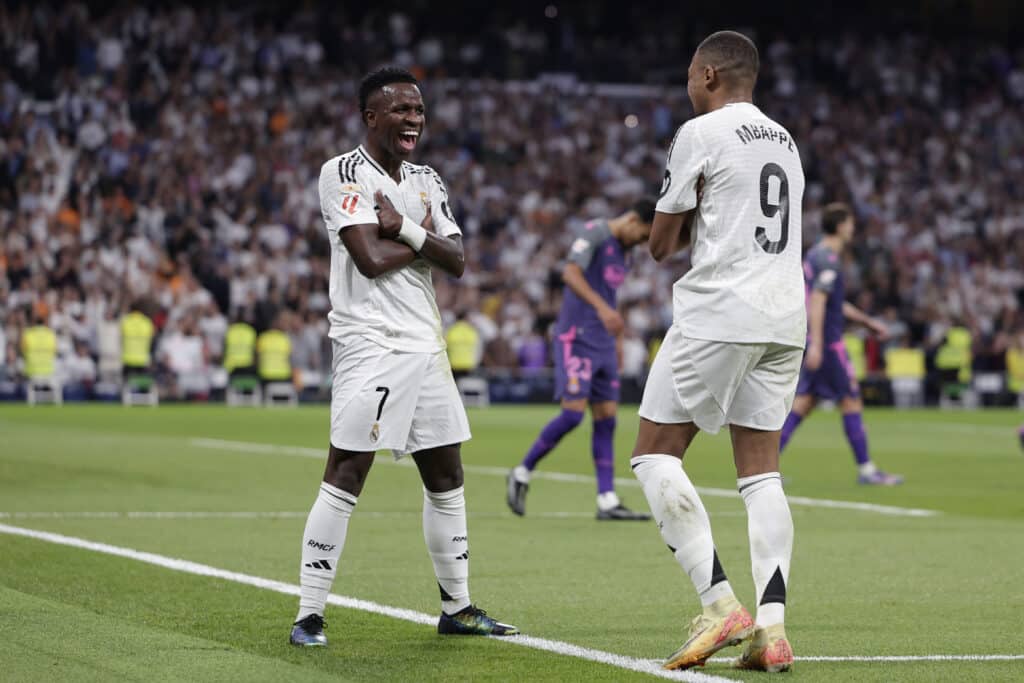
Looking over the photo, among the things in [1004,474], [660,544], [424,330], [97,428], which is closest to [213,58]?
[97,428]

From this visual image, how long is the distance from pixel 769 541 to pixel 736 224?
4.02ft

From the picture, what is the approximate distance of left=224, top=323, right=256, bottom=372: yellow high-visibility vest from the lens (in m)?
32.9

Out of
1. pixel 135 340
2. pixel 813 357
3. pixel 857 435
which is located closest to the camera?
pixel 813 357

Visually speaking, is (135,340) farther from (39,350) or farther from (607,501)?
(607,501)

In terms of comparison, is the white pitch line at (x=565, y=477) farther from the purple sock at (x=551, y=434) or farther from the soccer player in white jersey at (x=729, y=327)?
the soccer player in white jersey at (x=729, y=327)

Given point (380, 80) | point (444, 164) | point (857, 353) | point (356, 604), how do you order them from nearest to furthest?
1. point (380, 80)
2. point (356, 604)
3. point (857, 353)
4. point (444, 164)

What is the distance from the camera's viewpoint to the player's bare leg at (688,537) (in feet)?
20.9

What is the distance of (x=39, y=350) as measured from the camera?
3153 centimetres

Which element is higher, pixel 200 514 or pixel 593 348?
pixel 593 348

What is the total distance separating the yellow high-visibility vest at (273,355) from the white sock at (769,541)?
88.1 feet

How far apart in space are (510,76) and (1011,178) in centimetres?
1259

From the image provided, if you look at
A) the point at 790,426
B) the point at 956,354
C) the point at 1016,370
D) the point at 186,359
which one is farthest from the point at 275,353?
the point at 790,426

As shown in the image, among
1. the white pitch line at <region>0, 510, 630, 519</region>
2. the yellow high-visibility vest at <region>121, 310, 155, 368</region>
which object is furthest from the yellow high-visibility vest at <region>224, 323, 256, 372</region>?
the white pitch line at <region>0, 510, 630, 519</region>

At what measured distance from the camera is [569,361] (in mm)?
13133
